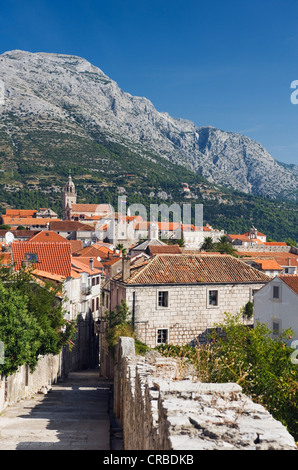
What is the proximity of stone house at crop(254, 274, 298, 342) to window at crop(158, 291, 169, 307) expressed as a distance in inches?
239

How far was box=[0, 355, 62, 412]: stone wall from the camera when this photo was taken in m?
17.5

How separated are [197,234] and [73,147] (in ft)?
303

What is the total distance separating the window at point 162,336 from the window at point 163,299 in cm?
150

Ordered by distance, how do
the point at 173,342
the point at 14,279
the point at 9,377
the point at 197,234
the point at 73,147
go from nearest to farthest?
the point at 9,377 → the point at 14,279 → the point at 173,342 → the point at 197,234 → the point at 73,147

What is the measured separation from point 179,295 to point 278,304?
7038mm

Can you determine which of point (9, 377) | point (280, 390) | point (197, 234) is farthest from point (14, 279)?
point (197, 234)

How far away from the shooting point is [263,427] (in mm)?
5250

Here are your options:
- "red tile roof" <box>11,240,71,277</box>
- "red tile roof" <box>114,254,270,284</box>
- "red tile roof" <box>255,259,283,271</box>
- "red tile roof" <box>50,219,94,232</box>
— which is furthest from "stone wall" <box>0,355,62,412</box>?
"red tile roof" <box>50,219,94,232</box>

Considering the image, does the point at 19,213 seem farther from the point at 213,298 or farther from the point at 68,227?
the point at 213,298

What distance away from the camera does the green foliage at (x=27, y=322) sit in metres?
17.2

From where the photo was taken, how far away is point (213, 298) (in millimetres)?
28406

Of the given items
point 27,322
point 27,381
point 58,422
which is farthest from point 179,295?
point 58,422
